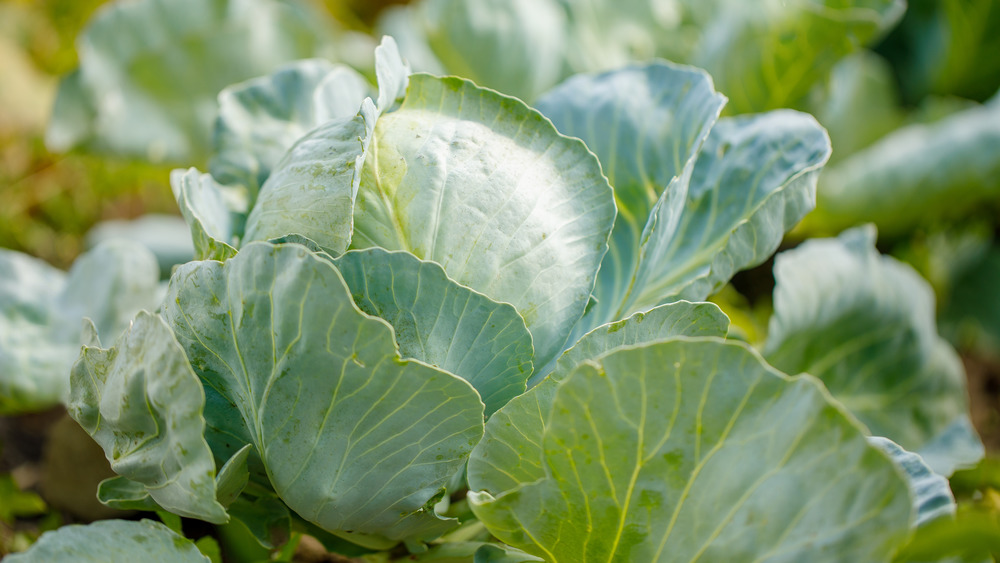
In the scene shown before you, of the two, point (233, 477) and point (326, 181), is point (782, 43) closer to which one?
point (326, 181)

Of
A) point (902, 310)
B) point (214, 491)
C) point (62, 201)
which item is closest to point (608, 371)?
point (214, 491)

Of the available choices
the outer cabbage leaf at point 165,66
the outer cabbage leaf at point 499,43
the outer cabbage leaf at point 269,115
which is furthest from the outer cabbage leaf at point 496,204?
the outer cabbage leaf at point 165,66

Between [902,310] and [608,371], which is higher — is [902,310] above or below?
below

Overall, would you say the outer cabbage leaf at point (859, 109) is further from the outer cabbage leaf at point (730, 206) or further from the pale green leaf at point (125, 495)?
the pale green leaf at point (125, 495)

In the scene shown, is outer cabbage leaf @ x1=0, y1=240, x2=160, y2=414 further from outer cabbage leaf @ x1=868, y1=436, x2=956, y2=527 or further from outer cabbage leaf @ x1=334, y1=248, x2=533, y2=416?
outer cabbage leaf @ x1=868, y1=436, x2=956, y2=527

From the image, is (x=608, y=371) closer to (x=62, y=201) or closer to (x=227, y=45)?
(x=227, y=45)

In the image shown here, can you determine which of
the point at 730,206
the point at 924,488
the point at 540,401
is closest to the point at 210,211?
the point at 540,401

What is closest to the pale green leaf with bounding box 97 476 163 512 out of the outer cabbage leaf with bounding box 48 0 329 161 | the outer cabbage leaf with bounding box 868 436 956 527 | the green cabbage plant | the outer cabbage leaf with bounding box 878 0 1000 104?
the green cabbage plant

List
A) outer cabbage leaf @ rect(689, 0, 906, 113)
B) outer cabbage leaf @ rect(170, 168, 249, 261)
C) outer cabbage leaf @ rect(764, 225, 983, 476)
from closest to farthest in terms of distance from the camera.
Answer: outer cabbage leaf @ rect(170, 168, 249, 261) < outer cabbage leaf @ rect(764, 225, 983, 476) < outer cabbage leaf @ rect(689, 0, 906, 113)
